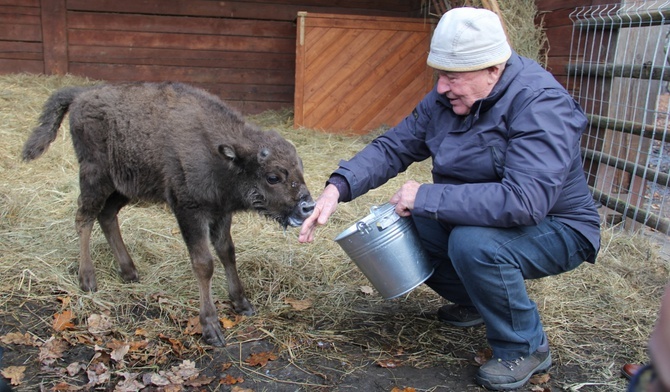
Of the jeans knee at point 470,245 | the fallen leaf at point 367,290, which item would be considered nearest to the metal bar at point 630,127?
the fallen leaf at point 367,290

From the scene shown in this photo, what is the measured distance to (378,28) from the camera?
32.3 ft

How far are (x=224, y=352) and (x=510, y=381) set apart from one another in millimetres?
1701

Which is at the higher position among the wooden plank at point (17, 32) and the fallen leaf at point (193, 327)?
the wooden plank at point (17, 32)

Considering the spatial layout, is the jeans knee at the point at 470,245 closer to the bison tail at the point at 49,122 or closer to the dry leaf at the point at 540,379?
the dry leaf at the point at 540,379

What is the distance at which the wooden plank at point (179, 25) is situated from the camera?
10492 millimetres

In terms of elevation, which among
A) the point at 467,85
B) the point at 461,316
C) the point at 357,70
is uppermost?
the point at 467,85

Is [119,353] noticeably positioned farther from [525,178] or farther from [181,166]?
[525,178]

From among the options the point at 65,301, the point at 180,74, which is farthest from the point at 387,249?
the point at 180,74

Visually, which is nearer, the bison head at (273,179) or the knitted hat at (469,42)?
the knitted hat at (469,42)

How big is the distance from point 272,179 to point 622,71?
13.8 ft

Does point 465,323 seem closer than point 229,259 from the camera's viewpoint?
Yes

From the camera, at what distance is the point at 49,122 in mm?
4859

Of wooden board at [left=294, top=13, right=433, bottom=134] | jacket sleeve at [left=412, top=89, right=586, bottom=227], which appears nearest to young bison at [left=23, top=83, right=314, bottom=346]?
jacket sleeve at [left=412, top=89, right=586, bottom=227]

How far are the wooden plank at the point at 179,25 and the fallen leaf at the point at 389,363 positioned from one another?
8.26m
